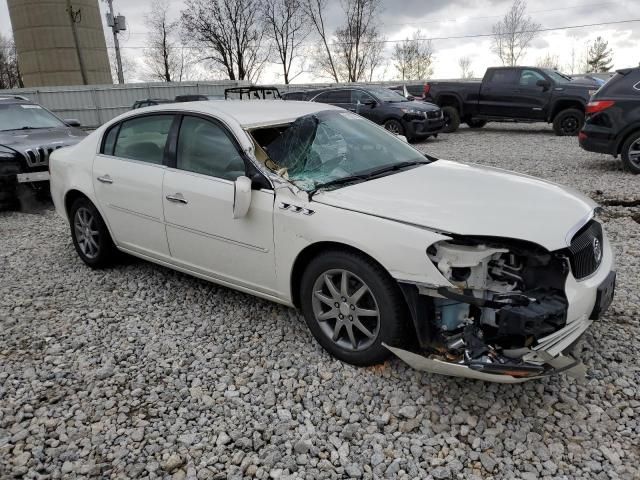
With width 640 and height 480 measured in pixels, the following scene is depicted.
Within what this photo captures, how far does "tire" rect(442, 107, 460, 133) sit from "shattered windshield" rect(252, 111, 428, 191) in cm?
1218

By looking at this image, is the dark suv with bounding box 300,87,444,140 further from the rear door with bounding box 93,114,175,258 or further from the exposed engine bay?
the exposed engine bay

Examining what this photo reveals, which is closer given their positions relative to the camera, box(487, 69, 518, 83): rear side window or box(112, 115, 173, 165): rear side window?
box(112, 115, 173, 165): rear side window

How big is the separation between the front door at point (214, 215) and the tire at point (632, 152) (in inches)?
277

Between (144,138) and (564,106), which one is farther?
(564,106)

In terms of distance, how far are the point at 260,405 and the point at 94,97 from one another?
26.0 m

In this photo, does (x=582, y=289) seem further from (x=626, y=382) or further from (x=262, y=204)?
(x=262, y=204)

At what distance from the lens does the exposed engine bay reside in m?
2.45

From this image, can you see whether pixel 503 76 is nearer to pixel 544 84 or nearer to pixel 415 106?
pixel 544 84

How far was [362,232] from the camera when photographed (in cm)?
279

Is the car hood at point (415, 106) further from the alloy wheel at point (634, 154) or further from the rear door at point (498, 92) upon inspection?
the alloy wheel at point (634, 154)

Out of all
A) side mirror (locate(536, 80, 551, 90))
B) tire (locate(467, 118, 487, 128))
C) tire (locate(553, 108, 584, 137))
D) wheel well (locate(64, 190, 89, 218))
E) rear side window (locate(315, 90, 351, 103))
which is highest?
side mirror (locate(536, 80, 551, 90))

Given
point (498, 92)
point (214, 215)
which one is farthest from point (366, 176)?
point (498, 92)

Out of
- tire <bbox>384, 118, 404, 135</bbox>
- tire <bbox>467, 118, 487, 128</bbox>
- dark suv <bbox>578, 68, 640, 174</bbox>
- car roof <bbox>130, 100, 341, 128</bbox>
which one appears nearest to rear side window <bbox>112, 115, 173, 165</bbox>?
car roof <bbox>130, 100, 341, 128</bbox>

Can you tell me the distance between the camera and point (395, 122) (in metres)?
13.4
